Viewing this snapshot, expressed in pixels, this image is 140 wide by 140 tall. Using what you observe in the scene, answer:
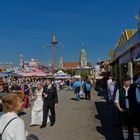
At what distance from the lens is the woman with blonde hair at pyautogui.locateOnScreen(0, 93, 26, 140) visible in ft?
13.6

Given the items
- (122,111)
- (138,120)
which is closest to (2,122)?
(138,120)

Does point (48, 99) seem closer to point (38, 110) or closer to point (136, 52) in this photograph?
point (38, 110)

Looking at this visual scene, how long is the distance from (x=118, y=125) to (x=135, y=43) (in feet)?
15.4

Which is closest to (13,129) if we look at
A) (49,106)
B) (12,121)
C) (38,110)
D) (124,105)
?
(12,121)

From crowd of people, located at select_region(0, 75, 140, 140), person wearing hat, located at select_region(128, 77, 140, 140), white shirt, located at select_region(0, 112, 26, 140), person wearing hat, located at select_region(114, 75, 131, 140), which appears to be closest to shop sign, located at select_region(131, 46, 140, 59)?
crowd of people, located at select_region(0, 75, 140, 140)

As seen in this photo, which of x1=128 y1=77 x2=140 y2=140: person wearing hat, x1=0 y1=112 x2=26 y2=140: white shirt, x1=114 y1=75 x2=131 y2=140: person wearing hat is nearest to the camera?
x1=0 y1=112 x2=26 y2=140: white shirt

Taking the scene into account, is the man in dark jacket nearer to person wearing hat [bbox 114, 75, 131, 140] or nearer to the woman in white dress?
the woman in white dress

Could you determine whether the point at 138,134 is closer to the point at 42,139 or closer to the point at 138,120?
the point at 138,120

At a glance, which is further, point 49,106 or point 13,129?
point 49,106

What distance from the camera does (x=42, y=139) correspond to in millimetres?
10211

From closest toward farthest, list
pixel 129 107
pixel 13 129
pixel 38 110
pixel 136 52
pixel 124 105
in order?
1. pixel 13 129
2. pixel 129 107
3. pixel 124 105
4. pixel 38 110
5. pixel 136 52

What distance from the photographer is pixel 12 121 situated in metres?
4.18

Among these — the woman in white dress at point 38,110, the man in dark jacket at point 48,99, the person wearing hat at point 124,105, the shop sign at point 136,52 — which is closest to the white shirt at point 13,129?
the person wearing hat at point 124,105

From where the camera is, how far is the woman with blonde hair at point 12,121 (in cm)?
415
